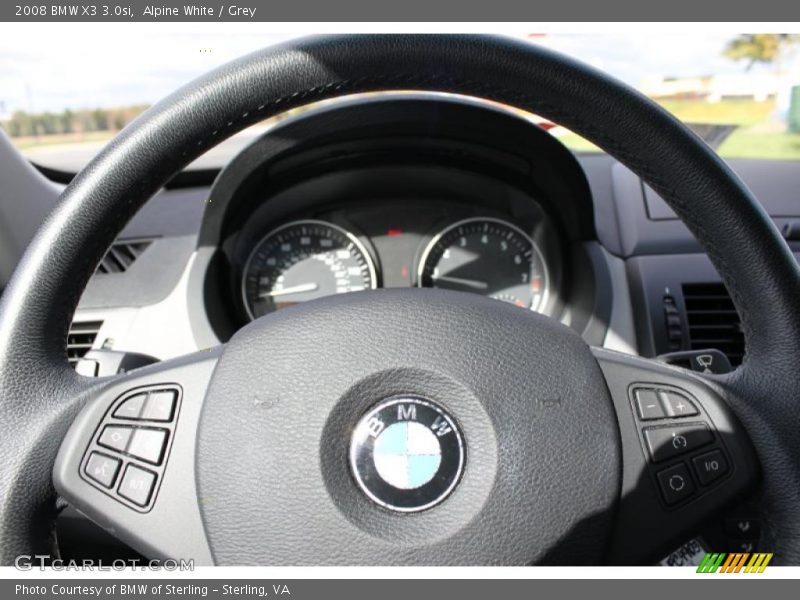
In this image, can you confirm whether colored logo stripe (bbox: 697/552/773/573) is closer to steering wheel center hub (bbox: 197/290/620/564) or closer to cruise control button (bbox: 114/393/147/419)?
steering wheel center hub (bbox: 197/290/620/564)

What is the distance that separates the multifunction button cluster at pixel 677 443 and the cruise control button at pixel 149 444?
0.62m

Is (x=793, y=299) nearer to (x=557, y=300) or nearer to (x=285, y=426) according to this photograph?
(x=285, y=426)

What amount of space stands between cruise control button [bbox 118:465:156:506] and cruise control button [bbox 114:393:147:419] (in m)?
0.07

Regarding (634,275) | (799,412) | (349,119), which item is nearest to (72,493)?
(799,412)

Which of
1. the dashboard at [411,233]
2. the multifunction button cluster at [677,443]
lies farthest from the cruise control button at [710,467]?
the dashboard at [411,233]

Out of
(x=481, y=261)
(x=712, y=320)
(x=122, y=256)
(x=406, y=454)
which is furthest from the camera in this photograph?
(x=481, y=261)

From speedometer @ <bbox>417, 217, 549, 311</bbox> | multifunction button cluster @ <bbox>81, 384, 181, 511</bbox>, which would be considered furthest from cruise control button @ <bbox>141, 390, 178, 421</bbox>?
speedometer @ <bbox>417, 217, 549, 311</bbox>

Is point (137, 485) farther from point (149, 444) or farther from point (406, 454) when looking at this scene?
point (406, 454)

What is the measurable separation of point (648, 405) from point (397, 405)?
1.11 feet

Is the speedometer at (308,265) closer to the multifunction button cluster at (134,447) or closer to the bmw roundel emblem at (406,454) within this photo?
the multifunction button cluster at (134,447)

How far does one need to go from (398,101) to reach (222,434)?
133 centimetres

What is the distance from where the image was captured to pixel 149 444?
3.59 ft

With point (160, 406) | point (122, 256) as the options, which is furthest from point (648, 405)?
point (122, 256)

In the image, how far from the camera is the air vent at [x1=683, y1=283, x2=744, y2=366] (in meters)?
2.30
